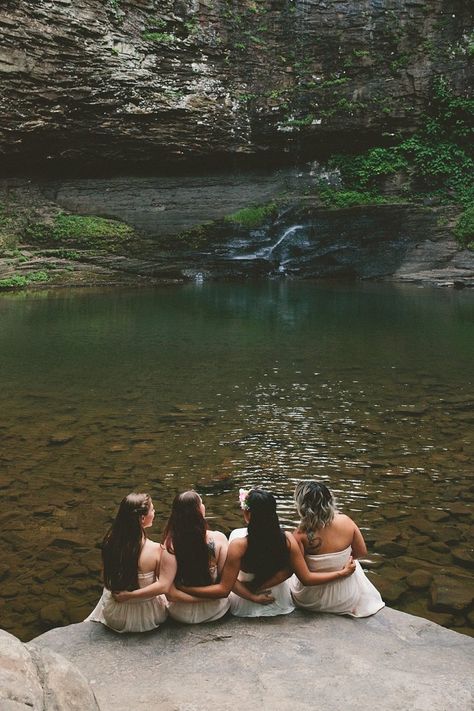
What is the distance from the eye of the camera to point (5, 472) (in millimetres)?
5543

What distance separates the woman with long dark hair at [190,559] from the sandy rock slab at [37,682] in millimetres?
1272

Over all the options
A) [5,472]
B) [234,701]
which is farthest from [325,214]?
[234,701]

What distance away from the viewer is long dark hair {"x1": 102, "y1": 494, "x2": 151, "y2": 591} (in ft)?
10.1

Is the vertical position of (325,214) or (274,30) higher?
(274,30)

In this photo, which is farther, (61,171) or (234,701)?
(61,171)

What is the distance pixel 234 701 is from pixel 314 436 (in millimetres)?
4253

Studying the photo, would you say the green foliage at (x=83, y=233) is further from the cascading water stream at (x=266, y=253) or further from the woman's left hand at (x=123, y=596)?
the woman's left hand at (x=123, y=596)

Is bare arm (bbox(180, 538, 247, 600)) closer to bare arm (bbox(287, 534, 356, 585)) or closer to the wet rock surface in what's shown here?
bare arm (bbox(287, 534, 356, 585))

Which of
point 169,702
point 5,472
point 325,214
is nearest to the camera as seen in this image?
point 169,702

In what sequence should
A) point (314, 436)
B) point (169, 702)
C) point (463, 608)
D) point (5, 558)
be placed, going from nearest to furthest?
point (169, 702)
point (463, 608)
point (5, 558)
point (314, 436)

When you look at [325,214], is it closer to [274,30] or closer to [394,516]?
[274,30]

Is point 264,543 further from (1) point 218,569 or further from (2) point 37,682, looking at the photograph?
(2) point 37,682

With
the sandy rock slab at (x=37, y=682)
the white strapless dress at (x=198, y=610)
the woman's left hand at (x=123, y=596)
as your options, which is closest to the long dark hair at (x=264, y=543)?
the white strapless dress at (x=198, y=610)

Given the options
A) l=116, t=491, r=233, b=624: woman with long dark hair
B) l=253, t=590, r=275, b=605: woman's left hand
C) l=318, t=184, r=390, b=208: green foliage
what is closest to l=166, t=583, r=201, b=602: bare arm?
l=116, t=491, r=233, b=624: woman with long dark hair
